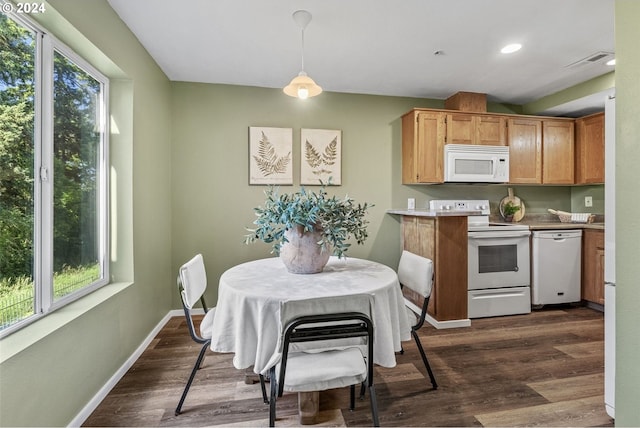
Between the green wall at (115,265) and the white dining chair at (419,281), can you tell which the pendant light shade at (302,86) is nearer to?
the green wall at (115,265)

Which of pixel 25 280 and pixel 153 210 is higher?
pixel 153 210

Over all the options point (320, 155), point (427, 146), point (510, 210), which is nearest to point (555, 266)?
point (510, 210)

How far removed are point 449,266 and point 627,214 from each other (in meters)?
1.59

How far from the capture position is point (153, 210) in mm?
2705

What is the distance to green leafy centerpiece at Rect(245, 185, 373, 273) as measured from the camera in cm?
166

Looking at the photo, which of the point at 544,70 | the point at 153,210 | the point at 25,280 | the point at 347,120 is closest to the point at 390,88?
the point at 347,120

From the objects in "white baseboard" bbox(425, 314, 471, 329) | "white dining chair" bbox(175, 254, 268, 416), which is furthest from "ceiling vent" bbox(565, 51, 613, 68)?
"white dining chair" bbox(175, 254, 268, 416)

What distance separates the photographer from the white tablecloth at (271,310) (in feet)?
4.58

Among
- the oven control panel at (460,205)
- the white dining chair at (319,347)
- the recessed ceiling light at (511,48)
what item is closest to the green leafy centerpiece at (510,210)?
the oven control panel at (460,205)

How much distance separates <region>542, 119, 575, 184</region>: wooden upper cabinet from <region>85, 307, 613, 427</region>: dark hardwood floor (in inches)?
75.0

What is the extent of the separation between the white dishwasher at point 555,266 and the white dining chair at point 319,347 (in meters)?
2.81

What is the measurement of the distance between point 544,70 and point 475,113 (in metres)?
0.70

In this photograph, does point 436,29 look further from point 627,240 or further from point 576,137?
point 576,137

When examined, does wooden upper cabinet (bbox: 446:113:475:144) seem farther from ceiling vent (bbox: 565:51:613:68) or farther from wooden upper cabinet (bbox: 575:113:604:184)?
wooden upper cabinet (bbox: 575:113:604:184)
